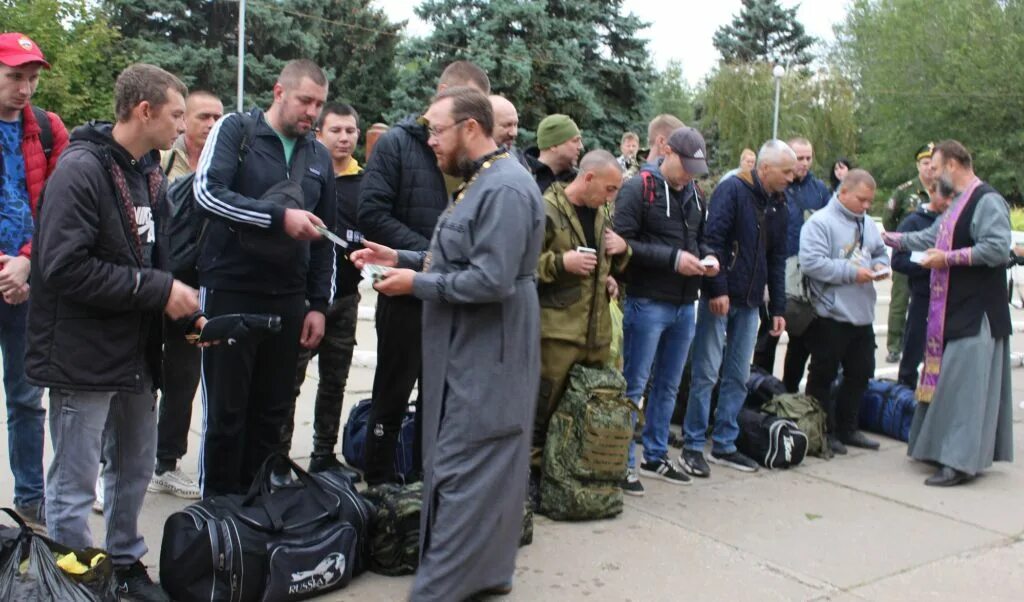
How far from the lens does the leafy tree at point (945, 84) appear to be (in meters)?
39.6

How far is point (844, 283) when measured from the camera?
680 cm

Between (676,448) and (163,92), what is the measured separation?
4411 mm

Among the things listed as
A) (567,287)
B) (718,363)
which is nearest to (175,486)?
(567,287)

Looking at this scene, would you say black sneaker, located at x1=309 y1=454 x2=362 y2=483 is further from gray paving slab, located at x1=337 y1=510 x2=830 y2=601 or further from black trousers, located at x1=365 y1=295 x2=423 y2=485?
gray paving slab, located at x1=337 y1=510 x2=830 y2=601

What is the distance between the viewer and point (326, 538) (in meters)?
4.12

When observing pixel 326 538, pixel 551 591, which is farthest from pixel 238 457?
pixel 551 591

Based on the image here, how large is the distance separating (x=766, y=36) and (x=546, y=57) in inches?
1344

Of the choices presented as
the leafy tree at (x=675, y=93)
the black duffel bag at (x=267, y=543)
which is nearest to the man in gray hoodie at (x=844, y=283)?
the black duffel bag at (x=267, y=543)

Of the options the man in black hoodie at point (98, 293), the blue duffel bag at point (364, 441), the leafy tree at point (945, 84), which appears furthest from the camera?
the leafy tree at point (945, 84)

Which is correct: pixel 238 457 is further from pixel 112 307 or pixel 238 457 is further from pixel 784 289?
pixel 784 289

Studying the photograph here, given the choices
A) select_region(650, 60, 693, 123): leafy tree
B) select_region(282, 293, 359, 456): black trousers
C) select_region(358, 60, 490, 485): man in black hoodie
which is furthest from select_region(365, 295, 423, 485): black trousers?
select_region(650, 60, 693, 123): leafy tree

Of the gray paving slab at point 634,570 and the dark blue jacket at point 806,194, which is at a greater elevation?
the dark blue jacket at point 806,194

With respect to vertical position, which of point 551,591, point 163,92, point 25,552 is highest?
point 163,92

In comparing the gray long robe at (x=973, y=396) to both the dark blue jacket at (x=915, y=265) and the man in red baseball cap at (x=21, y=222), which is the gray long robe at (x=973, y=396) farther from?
the man in red baseball cap at (x=21, y=222)
